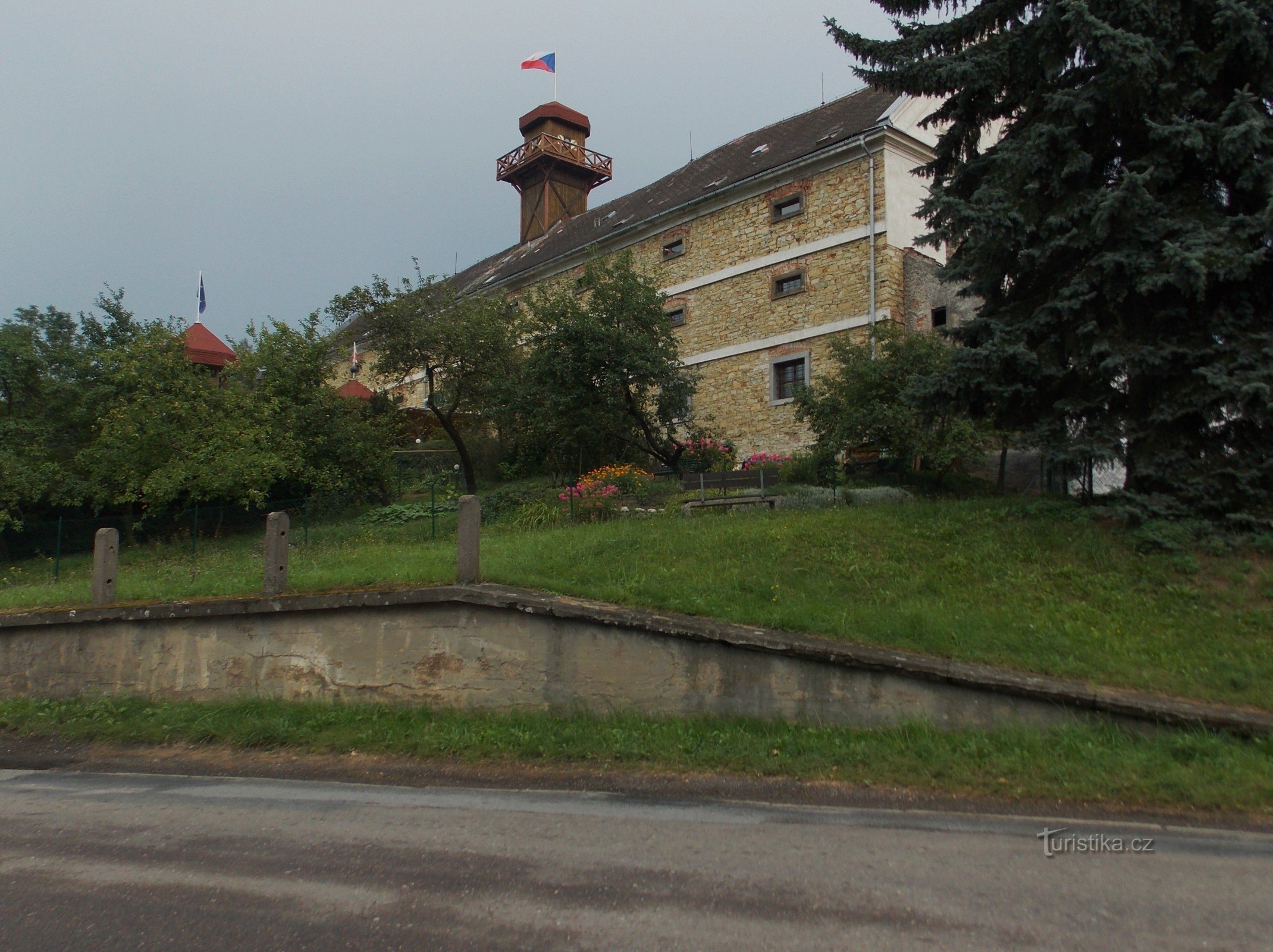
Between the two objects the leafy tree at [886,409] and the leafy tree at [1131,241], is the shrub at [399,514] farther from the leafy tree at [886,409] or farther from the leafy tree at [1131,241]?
the leafy tree at [1131,241]

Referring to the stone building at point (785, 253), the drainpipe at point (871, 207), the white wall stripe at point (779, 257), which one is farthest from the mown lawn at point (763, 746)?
the white wall stripe at point (779, 257)

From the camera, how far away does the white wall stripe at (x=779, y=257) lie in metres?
22.0

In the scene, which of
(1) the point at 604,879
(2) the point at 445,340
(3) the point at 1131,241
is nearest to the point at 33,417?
(2) the point at 445,340

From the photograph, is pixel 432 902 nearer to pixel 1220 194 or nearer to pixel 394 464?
pixel 1220 194

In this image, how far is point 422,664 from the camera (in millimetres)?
8297

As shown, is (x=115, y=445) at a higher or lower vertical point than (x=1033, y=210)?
lower

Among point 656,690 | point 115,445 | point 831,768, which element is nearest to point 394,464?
point 115,445

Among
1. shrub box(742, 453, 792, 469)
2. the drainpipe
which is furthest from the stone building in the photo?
shrub box(742, 453, 792, 469)

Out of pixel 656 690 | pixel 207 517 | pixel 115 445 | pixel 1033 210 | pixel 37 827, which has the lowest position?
pixel 37 827

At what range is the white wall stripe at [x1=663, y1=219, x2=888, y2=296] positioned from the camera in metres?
Answer: 22.0

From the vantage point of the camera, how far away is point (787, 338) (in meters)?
23.5

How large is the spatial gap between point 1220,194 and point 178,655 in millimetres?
13080

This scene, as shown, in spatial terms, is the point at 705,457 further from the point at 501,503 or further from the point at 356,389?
the point at 356,389

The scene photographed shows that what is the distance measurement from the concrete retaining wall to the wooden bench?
6461 mm
